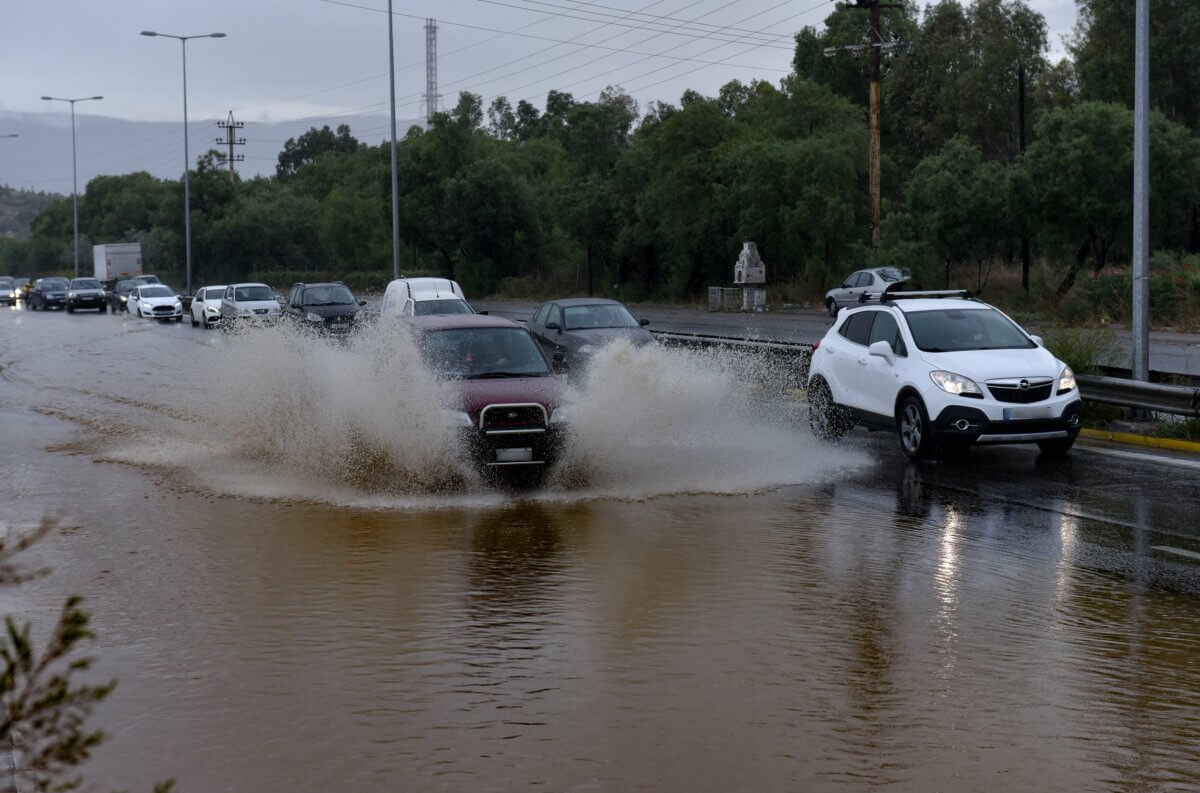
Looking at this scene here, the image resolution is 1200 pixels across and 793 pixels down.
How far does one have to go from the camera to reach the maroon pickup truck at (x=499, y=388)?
43.1ft

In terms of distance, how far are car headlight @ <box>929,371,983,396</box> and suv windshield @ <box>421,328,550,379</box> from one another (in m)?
4.04

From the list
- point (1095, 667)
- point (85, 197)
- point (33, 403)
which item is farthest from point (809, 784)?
point (85, 197)

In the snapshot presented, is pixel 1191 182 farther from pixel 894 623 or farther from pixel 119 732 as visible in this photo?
pixel 119 732

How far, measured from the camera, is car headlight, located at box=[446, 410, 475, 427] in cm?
1312

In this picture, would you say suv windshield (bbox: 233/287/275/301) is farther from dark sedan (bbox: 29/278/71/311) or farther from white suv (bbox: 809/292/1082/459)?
white suv (bbox: 809/292/1082/459)

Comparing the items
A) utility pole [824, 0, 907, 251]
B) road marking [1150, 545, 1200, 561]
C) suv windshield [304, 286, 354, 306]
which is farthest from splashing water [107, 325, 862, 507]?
utility pole [824, 0, 907, 251]

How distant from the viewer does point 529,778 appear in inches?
219

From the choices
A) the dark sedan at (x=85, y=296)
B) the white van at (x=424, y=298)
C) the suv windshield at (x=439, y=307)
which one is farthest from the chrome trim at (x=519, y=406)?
the dark sedan at (x=85, y=296)

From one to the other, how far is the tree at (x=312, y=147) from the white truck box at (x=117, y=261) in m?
66.3

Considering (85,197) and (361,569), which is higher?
(85,197)

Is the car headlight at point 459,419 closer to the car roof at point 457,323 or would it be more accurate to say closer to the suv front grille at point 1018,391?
the car roof at point 457,323

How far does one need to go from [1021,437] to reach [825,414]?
3.13 m

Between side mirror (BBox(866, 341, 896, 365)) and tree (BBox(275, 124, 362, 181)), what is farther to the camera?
tree (BBox(275, 124, 362, 181))

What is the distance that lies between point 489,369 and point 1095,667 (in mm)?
8355
